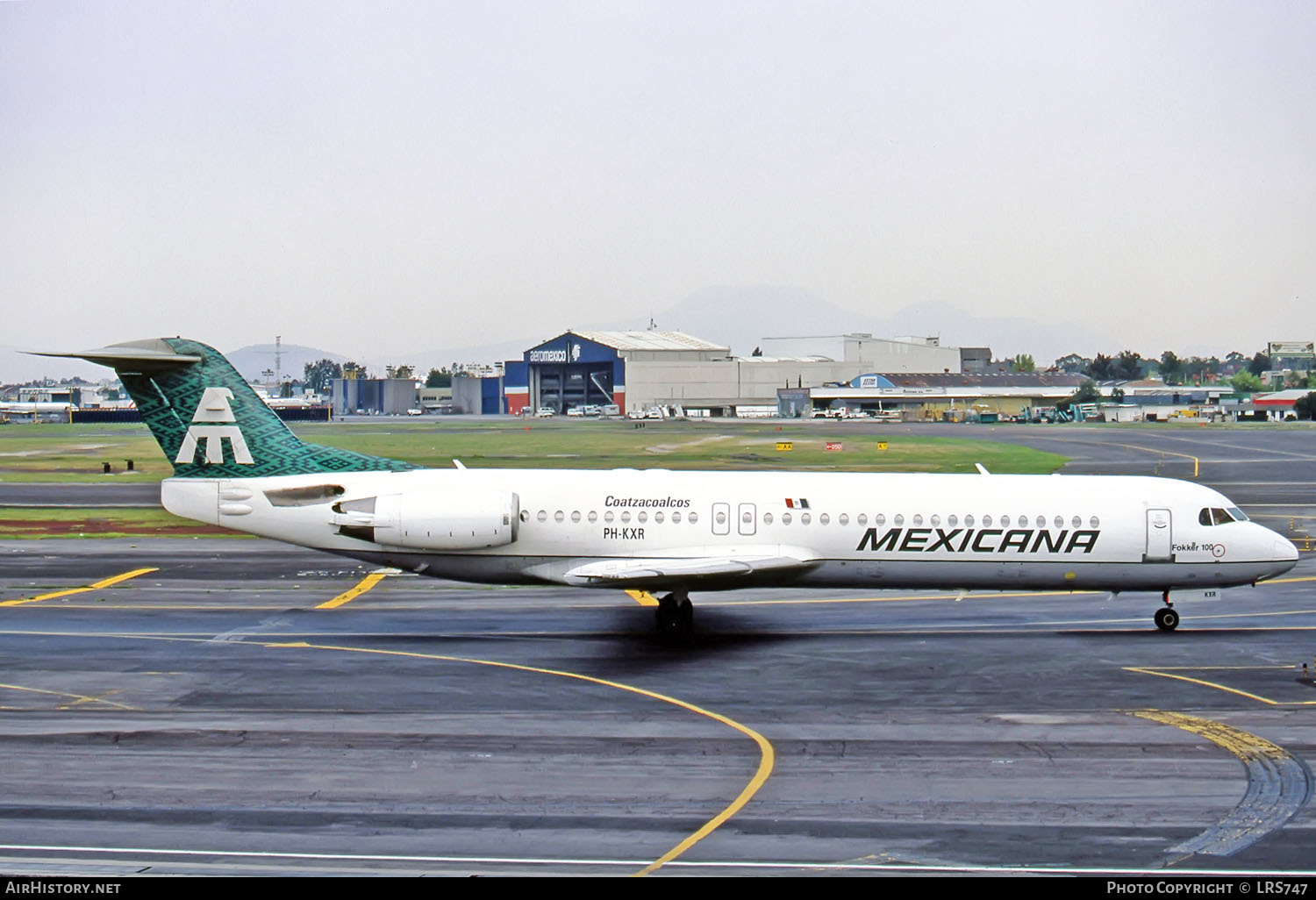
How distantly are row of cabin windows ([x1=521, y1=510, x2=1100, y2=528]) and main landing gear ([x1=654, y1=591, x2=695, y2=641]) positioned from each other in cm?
170

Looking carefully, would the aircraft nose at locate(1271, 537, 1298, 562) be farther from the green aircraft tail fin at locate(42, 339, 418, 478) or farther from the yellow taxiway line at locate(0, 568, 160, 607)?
the yellow taxiway line at locate(0, 568, 160, 607)

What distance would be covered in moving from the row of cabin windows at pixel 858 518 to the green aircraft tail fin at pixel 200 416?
5.62 meters

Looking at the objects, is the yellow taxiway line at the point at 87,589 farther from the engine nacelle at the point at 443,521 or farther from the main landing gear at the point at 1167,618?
the main landing gear at the point at 1167,618

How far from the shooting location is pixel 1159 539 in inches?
1024

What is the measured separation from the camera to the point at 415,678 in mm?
21391

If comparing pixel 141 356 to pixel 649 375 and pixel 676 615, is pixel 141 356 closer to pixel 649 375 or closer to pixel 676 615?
pixel 676 615

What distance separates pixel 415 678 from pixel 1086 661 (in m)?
12.6

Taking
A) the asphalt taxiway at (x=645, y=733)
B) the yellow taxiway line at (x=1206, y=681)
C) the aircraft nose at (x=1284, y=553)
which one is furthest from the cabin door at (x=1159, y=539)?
the yellow taxiway line at (x=1206, y=681)

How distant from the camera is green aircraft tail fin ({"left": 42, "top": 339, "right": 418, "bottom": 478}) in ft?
87.0

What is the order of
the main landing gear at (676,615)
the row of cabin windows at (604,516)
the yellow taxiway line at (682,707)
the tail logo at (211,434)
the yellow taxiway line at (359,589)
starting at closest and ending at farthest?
1. the yellow taxiway line at (682,707)
2. the main landing gear at (676,615)
3. the row of cabin windows at (604,516)
4. the tail logo at (211,434)
5. the yellow taxiway line at (359,589)

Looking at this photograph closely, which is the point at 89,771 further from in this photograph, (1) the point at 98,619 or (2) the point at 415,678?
(1) the point at 98,619

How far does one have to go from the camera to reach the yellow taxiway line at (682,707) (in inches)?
523

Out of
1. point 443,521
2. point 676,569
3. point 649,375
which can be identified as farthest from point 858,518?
point 649,375
